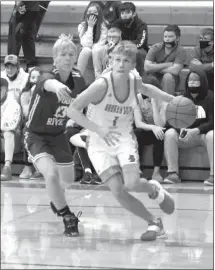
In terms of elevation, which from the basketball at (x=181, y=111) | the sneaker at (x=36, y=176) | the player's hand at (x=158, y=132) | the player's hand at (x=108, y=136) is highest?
the basketball at (x=181, y=111)

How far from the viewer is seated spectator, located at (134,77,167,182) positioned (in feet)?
26.7

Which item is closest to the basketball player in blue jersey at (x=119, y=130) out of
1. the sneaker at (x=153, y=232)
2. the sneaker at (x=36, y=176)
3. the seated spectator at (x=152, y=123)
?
the sneaker at (x=153, y=232)

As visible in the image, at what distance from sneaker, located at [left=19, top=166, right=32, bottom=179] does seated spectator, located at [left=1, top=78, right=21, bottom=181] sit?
21cm

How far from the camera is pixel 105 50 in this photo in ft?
30.0

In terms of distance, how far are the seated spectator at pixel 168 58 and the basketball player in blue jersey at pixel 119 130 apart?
371 cm

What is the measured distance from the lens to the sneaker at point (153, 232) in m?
5.04

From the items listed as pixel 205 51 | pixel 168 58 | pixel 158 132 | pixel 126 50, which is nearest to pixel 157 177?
pixel 158 132

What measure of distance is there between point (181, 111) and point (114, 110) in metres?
0.74

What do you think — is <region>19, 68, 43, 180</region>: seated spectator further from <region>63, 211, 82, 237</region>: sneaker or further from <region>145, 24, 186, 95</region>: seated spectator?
<region>63, 211, 82, 237</region>: sneaker

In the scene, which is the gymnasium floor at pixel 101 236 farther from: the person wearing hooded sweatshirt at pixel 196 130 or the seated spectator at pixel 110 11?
the seated spectator at pixel 110 11

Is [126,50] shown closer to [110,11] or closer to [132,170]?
[132,170]

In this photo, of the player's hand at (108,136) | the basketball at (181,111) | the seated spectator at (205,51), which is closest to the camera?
the player's hand at (108,136)

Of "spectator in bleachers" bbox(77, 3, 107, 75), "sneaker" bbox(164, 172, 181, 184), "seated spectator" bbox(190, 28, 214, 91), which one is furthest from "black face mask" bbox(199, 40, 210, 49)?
"sneaker" bbox(164, 172, 181, 184)

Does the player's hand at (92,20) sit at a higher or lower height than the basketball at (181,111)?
higher
